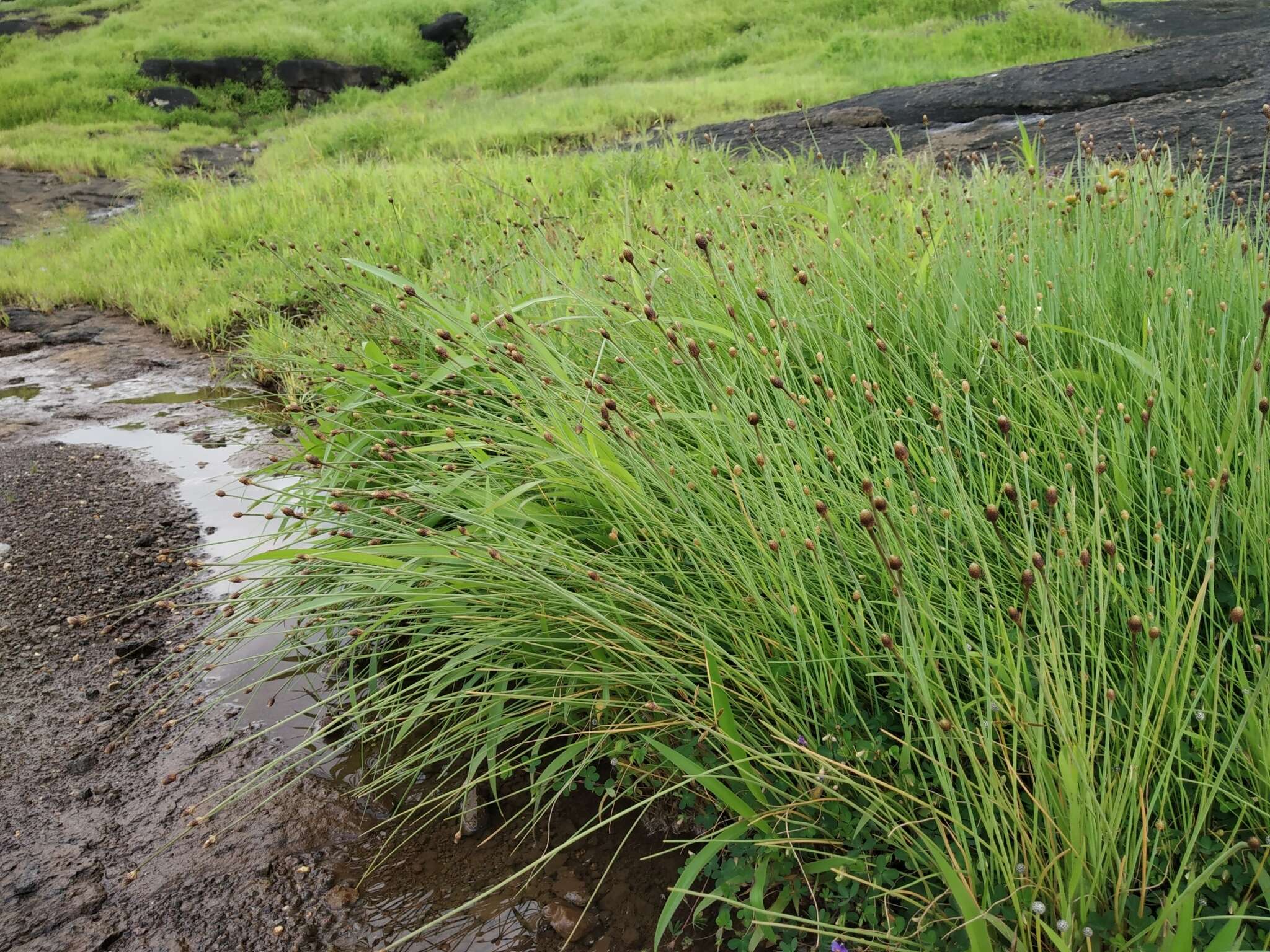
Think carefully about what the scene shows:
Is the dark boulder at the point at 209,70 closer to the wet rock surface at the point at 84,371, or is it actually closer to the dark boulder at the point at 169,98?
the dark boulder at the point at 169,98

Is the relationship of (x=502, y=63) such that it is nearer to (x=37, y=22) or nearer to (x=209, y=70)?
(x=209, y=70)

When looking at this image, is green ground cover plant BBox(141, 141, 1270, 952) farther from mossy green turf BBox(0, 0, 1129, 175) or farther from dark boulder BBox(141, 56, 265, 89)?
dark boulder BBox(141, 56, 265, 89)

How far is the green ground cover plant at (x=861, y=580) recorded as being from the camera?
1.37m

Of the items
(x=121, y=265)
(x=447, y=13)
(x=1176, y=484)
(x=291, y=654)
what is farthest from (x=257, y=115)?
(x=1176, y=484)

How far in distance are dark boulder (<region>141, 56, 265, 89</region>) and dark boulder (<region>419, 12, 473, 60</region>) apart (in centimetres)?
592

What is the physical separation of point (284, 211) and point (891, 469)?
21.9 feet

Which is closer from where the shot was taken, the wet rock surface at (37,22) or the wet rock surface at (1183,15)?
the wet rock surface at (1183,15)

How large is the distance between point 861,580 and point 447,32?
101 feet

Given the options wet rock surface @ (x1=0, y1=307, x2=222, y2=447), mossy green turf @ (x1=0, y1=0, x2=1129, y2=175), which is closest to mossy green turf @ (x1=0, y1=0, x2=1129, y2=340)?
mossy green turf @ (x1=0, y1=0, x2=1129, y2=175)

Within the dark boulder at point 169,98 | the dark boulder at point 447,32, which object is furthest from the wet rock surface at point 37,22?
the dark boulder at point 447,32

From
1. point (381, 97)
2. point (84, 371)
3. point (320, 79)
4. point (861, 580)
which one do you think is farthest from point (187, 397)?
point (320, 79)

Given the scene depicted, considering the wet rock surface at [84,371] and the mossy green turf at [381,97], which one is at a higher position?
the mossy green turf at [381,97]

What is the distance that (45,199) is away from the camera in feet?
42.3

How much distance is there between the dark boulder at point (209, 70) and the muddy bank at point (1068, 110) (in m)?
19.1
